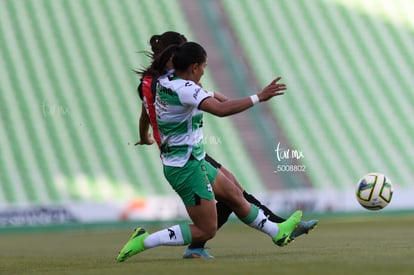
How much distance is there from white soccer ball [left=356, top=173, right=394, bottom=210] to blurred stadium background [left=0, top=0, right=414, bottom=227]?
Answer: 32.3 feet

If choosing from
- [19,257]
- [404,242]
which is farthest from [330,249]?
[19,257]

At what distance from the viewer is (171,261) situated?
28.6ft

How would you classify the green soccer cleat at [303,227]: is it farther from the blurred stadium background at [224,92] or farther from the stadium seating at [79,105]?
the stadium seating at [79,105]

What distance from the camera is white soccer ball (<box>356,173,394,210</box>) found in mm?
11219

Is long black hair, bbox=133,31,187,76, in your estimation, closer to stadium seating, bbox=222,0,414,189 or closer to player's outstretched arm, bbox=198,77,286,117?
player's outstretched arm, bbox=198,77,286,117

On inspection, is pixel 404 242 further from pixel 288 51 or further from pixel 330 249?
pixel 288 51

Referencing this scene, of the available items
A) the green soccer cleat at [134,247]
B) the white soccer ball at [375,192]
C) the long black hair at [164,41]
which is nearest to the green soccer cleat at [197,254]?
the green soccer cleat at [134,247]

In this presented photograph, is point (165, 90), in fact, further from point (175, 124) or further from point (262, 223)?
point (262, 223)

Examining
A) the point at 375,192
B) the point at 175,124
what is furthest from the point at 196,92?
the point at 375,192

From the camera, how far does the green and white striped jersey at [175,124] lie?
332 inches

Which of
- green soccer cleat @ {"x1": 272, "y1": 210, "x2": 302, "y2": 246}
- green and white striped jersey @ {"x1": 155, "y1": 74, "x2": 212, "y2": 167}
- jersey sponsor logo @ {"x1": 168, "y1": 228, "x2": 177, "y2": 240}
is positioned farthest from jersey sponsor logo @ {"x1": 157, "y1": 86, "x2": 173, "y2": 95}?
green soccer cleat @ {"x1": 272, "y1": 210, "x2": 302, "y2": 246}

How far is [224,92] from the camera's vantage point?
86.3 feet

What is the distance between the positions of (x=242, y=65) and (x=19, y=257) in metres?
17.2

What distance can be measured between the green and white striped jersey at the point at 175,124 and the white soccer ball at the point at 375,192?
332 centimetres
